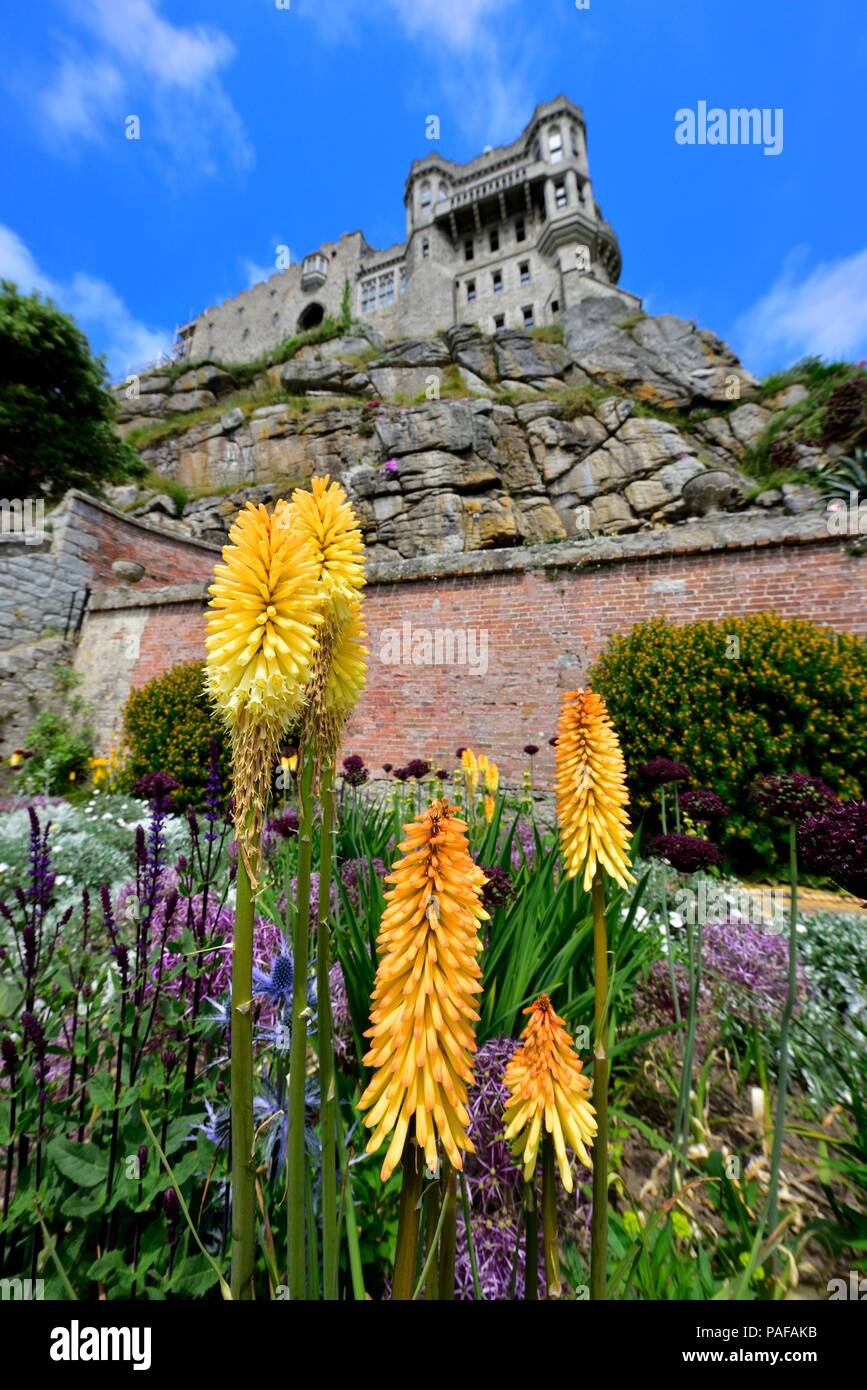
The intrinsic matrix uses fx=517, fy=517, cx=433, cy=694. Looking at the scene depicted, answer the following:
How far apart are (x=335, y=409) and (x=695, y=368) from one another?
17.4 m

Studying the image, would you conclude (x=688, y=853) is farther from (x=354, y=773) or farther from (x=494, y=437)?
(x=494, y=437)

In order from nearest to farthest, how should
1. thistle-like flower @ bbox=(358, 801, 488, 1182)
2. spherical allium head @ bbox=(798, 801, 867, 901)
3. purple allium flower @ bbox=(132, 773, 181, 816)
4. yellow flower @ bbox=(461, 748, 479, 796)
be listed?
thistle-like flower @ bbox=(358, 801, 488, 1182), spherical allium head @ bbox=(798, 801, 867, 901), purple allium flower @ bbox=(132, 773, 181, 816), yellow flower @ bbox=(461, 748, 479, 796)

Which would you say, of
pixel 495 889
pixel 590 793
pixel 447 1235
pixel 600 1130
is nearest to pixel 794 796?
pixel 590 793

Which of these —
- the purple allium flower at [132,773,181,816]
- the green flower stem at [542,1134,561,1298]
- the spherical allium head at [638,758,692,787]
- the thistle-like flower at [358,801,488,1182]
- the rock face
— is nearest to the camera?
the thistle-like flower at [358,801,488,1182]

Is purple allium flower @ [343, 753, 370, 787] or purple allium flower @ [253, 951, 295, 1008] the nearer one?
purple allium flower @ [253, 951, 295, 1008]

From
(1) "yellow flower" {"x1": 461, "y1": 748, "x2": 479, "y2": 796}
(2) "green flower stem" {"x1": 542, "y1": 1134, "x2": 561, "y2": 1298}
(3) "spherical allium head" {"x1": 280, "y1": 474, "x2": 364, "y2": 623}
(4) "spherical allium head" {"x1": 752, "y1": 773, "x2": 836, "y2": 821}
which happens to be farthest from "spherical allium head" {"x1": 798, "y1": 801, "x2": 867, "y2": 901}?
(1) "yellow flower" {"x1": 461, "y1": 748, "x2": 479, "y2": 796}

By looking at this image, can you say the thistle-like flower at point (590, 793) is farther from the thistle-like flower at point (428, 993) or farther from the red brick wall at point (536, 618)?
the red brick wall at point (536, 618)

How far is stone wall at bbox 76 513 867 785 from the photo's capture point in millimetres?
7164

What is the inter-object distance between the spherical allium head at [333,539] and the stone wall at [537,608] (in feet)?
21.9

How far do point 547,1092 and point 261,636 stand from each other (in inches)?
43.8

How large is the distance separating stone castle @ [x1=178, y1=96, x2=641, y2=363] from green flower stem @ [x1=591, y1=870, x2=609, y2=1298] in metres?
35.8

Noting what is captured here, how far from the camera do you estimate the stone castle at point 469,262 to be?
33.0 metres

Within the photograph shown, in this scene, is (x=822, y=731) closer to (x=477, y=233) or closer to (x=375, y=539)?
(x=375, y=539)

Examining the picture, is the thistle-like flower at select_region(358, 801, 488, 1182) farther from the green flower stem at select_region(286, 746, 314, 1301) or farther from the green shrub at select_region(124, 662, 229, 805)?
the green shrub at select_region(124, 662, 229, 805)
